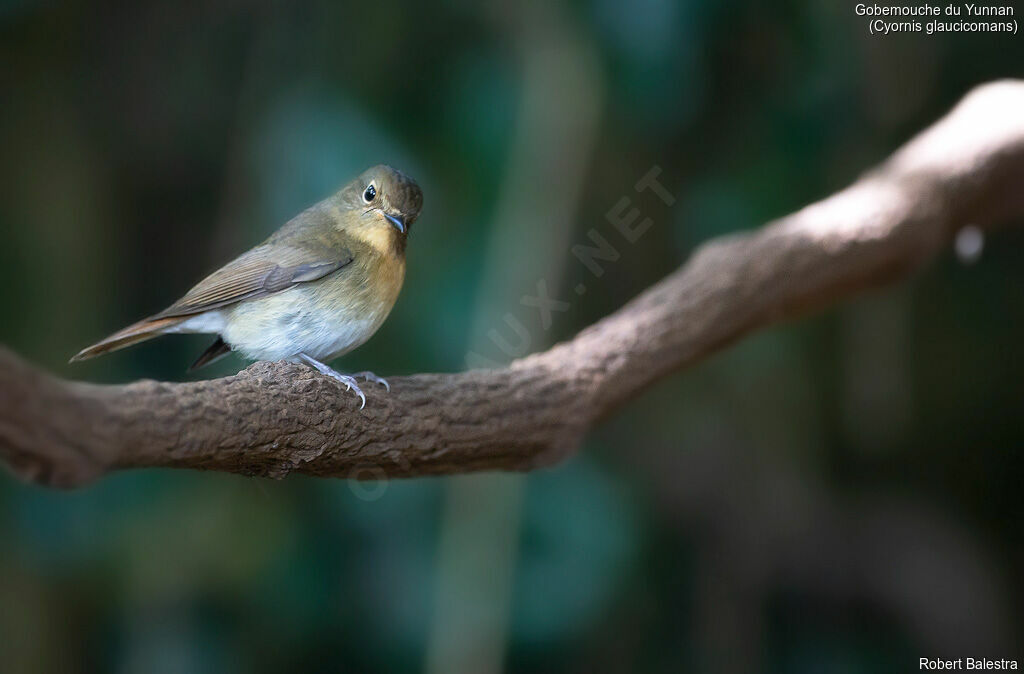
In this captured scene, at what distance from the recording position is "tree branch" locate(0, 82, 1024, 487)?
1.55m

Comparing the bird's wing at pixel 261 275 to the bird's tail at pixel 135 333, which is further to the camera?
the bird's wing at pixel 261 275

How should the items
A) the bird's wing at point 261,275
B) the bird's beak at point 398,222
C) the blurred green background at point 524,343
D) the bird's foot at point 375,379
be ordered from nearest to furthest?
the bird's foot at point 375,379, the bird's wing at point 261,275, the bird's beak at point 398,222, the blurred green background at point 524,343

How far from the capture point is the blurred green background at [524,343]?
11.5 ft

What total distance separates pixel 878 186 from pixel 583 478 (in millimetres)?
1448

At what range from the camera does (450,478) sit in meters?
3.34

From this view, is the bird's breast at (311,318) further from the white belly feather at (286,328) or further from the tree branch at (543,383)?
the tree branch at (543,383)

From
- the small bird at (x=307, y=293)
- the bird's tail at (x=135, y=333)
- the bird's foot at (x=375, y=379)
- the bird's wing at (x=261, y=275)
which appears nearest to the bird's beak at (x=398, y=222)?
the small bird at (x=307, y=293)

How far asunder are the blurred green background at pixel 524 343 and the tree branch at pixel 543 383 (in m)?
0.64

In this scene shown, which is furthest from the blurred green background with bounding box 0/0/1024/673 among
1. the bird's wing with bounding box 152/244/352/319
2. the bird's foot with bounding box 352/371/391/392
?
the bird's foot with bounding box 352/371/391/392

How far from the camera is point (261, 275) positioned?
2.72 meters

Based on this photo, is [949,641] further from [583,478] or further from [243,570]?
[243,570]

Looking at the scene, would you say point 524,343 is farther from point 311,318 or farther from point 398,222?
point 311,318

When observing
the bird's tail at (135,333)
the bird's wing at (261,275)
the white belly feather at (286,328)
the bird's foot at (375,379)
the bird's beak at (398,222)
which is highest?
the bird's beak at (398,222)

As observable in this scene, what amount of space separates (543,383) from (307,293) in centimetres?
69
